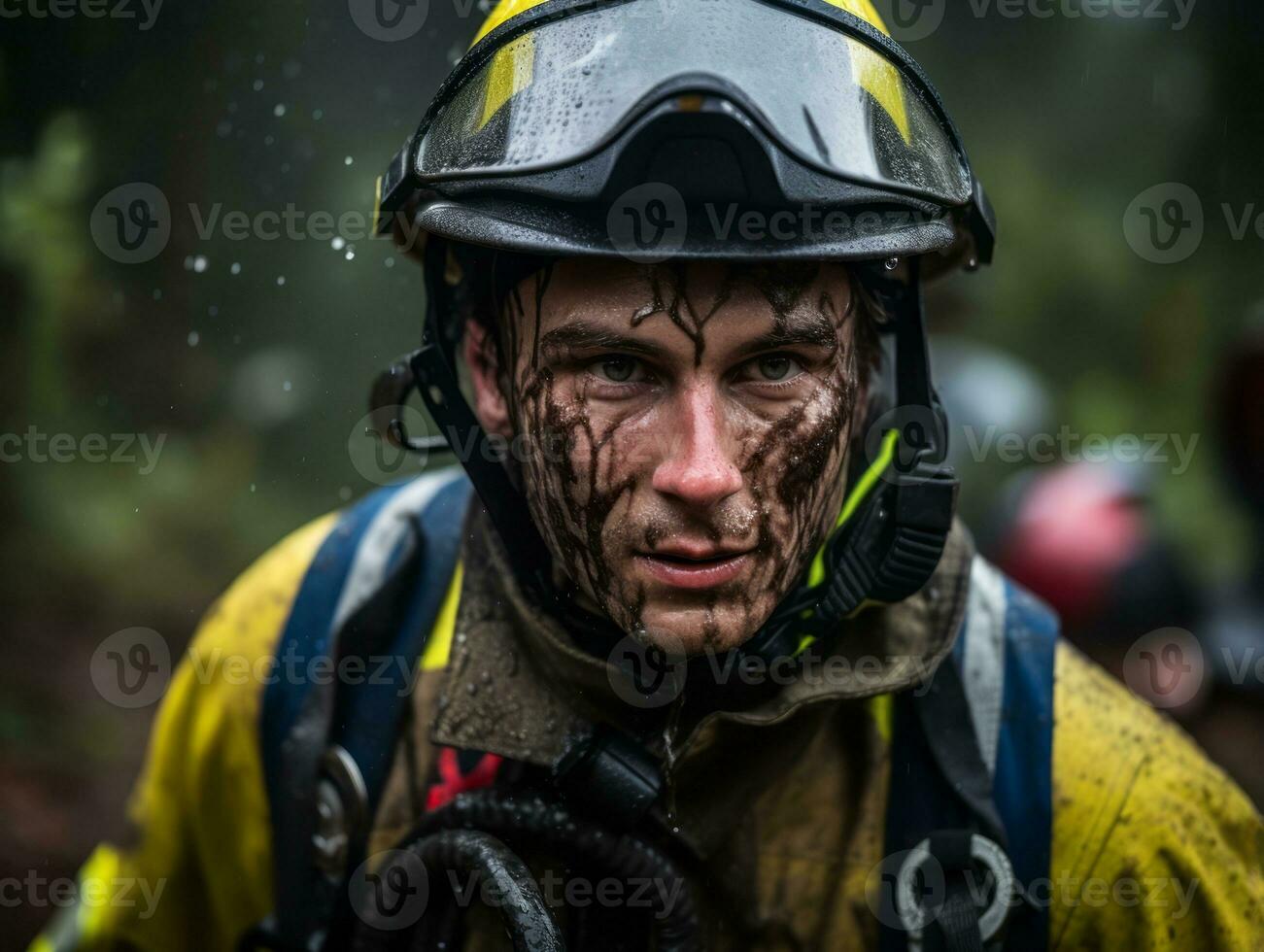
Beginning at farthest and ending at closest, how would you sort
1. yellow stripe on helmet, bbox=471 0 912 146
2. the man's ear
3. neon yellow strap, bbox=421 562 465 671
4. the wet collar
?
1. neon yellow strap, bbox=421 562 465 671
2. the man's ear
3. the wet collar
4. yellow stripe on helmet, bbox=471 0 912 146

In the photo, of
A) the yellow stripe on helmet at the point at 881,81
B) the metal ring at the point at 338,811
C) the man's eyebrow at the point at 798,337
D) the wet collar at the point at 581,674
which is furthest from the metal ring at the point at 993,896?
the yellow stripe on helmet at the point at 881,81

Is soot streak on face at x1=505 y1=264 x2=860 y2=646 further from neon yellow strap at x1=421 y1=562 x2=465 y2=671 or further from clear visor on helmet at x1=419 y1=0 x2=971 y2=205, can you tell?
neon yellow strap at x1=421 y1=562 x2=465 y2=671

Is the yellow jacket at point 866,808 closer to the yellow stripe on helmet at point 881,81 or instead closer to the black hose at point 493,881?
the black hose at point 493,881

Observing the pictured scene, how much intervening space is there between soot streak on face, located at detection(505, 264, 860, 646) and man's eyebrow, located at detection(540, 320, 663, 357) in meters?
0.03

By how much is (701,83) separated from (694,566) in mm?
616

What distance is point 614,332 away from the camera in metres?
1.53

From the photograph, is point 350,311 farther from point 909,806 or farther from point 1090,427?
point 1090,427

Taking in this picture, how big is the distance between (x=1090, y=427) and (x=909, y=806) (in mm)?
5104

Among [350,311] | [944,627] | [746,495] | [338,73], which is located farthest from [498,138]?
[350,311]

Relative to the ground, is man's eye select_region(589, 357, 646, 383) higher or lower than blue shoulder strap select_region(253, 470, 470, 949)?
higher

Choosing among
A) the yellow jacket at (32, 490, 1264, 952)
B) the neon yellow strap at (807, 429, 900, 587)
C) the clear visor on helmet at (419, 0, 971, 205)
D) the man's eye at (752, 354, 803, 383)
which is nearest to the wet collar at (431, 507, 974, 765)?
the yellow jacket at (32, 490, 1264, 952)

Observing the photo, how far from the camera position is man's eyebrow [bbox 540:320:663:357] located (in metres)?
1.51

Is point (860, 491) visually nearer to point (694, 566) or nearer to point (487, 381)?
point (694, 566)

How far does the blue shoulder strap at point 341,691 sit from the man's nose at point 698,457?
657 mm
